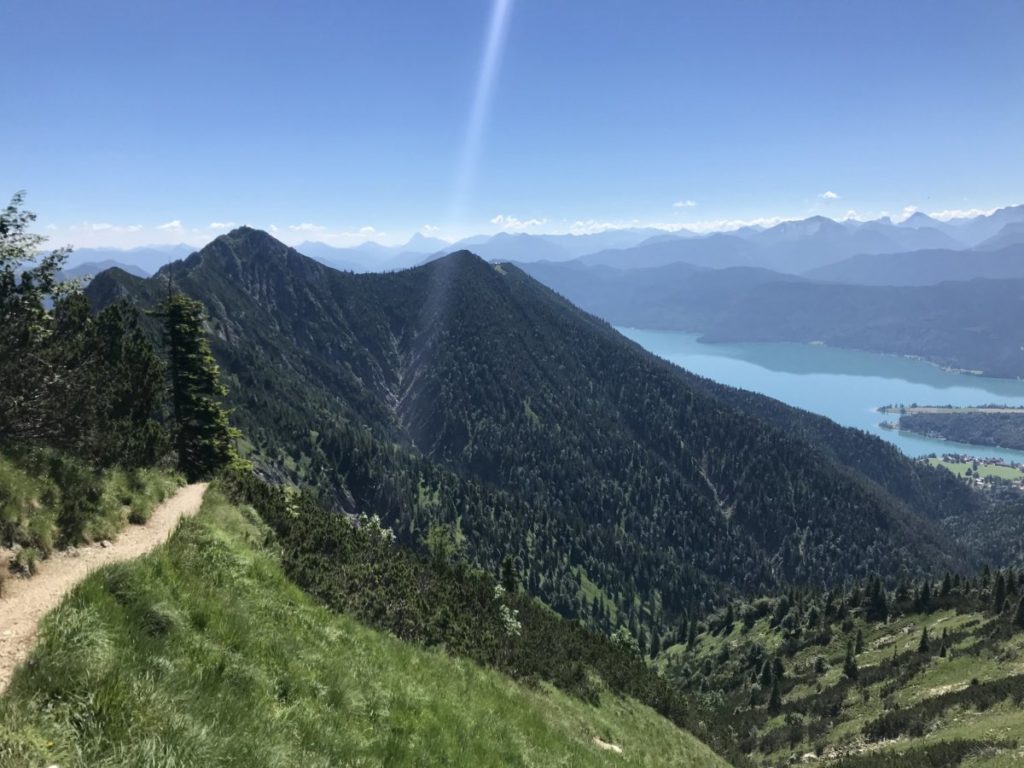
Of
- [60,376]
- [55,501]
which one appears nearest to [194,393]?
[60,376]

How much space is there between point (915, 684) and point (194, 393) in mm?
103491

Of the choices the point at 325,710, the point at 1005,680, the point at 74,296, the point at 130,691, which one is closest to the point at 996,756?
the point at 1005,680

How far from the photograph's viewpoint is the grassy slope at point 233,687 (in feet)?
21.9

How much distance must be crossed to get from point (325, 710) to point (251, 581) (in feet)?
17.7

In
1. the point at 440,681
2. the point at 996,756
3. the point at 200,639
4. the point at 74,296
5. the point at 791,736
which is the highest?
the point at 74,296

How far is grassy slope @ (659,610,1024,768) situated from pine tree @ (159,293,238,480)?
194 feet

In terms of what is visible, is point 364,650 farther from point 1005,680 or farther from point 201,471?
point 1005,680

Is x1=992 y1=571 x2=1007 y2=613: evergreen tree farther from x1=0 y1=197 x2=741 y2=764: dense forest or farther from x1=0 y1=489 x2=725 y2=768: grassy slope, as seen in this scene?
x1=0 y1=489 x2=725 y2=768: grassy slope

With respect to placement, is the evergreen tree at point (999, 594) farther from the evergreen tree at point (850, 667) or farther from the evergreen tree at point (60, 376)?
the evergreen tree at point (60, 376)

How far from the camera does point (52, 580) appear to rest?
13.0 meters

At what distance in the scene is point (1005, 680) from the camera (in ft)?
218

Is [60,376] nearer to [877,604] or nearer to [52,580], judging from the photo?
[52,580]

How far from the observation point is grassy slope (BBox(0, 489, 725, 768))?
6688mm

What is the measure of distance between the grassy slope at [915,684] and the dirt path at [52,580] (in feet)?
189
